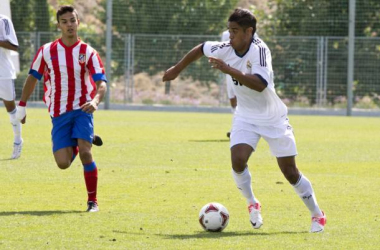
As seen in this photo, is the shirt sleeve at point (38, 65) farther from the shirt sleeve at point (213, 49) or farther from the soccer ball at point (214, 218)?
the soccer ball at point (214, 218)

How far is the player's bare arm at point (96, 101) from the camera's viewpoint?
9.32m

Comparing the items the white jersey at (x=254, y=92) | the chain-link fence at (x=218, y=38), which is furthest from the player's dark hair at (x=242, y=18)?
the chain-link fence at (x=218, y=38)

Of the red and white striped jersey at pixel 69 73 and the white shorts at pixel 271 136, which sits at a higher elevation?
the red and white striped jersey at pixel 69 73

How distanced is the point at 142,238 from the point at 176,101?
28416 millimetres

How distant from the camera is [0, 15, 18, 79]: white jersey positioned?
1445cm

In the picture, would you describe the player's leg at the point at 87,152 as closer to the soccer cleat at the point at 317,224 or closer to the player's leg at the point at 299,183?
the player's leg at the point at 299,183

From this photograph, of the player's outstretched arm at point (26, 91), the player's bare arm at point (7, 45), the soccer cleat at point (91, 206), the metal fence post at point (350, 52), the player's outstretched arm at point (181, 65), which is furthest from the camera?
the metal fence post at point (350, 52)

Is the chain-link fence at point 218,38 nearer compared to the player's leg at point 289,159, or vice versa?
the player's leg at point 289,159

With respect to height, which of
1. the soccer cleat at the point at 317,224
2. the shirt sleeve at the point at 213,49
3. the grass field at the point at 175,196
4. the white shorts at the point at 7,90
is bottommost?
the grass field at the point at 175,196

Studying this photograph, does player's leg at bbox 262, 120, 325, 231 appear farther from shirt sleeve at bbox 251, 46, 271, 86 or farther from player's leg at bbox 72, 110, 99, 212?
player's leg at bbox 72, 110, 99, 212

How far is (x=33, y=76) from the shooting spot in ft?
32.9

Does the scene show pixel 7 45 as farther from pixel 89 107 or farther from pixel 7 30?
pixel 89 107

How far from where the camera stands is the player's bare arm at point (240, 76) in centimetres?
797

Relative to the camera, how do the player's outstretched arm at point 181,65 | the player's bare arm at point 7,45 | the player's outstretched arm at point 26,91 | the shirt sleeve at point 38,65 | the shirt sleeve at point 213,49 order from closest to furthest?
the shirt sleeve at point 213,49 < the player's outstretched arm at point 181,65 < the shirt sleeve at point 38,65 < the player's outstretched arm at point 26,91 < the player's bare arm at point 7,45
